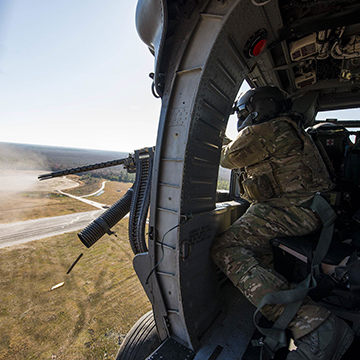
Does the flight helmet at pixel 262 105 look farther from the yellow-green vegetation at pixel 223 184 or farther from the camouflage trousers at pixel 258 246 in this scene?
the yellow-green vegetation at pixel 223 184

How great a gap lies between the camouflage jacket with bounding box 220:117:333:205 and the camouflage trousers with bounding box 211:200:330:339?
0.15m

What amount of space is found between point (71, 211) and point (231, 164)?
1764cm

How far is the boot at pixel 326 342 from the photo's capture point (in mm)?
1227

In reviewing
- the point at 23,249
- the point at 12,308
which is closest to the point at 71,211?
the point at 23,249

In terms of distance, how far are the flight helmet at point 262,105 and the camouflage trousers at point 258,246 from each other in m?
0.88

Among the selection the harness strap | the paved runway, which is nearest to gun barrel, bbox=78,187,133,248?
the harness strap

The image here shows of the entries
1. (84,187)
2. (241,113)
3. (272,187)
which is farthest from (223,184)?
(84,187)

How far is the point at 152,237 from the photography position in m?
1.76

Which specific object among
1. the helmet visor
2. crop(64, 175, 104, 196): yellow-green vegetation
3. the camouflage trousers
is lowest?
crop(64, 175, 104, 196): yellow-green vegetation

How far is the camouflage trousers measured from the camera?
5.00ft

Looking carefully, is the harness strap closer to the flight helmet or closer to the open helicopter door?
the open helicopter door

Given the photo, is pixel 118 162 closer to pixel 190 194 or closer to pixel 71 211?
pixel 190 194

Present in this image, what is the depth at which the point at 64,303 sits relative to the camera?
6.51 meters

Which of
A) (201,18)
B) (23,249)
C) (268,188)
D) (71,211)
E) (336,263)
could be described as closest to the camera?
(336,263)
